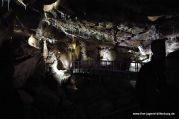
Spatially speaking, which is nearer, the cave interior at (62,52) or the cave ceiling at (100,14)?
the cave ceiling at (100,14)

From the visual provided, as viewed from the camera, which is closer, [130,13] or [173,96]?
[173,96]

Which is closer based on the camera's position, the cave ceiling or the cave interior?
the cave ceiling

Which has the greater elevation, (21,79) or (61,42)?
(61,42)

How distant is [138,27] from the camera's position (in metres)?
10.8

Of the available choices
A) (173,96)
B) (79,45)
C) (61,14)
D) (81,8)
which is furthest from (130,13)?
(79,45)

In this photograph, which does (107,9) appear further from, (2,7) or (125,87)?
(125,87)

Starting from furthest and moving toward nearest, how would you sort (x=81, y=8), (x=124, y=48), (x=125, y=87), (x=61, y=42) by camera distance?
(x=124, y=48)
(x=61, y=42)
(x=125, y=87)
(x=81, y=8)

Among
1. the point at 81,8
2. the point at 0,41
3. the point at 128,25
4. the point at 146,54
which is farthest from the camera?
the point at 146,54

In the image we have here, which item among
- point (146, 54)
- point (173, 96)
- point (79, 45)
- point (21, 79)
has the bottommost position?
point (21, 79)

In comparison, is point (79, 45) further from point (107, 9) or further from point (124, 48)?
point (107, 9)

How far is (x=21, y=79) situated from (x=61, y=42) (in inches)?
315

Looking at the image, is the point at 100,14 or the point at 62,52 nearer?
the point at 100,14

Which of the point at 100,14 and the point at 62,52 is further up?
the point at 100,14

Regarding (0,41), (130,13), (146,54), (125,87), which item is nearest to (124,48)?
(146,54)
